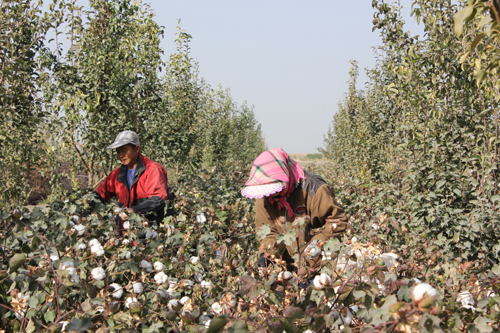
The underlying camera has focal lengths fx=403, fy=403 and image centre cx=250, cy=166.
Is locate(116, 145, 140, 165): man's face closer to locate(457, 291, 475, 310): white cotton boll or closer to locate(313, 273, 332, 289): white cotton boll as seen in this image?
locate(313, 273, 332, 289): white cotton boll

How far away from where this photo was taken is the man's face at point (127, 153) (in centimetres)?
346

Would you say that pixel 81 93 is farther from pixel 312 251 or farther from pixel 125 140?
pixel 312 251

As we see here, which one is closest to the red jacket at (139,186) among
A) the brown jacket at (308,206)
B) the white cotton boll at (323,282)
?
the brown jacket at (308,206)

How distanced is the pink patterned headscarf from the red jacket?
3.33ft

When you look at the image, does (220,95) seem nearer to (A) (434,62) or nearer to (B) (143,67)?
(B) (143,67)

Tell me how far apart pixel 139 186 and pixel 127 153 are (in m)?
0.32

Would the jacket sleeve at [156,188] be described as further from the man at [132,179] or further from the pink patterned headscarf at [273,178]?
the pink patterned headscarf at [273,178]

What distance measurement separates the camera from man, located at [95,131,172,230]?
3.27 metres

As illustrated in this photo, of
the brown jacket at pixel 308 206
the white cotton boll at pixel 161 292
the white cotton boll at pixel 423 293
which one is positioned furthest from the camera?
the brown jacket at pixel 308 206

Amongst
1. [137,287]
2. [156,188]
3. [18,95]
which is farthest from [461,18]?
[18,95]

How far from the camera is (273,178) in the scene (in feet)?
7.36


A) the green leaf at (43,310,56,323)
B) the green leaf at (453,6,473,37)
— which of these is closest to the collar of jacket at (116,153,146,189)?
the green leaf at (43,310,56,323)

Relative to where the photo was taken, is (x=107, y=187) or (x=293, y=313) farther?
(x=107, y=187)

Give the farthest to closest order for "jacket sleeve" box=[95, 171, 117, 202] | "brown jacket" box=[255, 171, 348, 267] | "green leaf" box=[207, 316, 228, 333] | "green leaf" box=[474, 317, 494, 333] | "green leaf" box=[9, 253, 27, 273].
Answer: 1. "jacket sleeve" box=[95, 171, 117, 202]
2. "brown jacket" box=[255, 171, 348, 267]
3. "green leaf" box=[9, 253, 27, 273]
4. "green leaf" box=[474, 317, 494, 333]
5. "green leaf" box=[207, 316, 228, 333]
